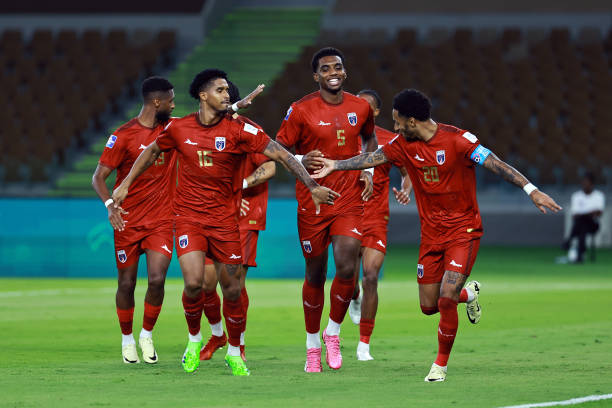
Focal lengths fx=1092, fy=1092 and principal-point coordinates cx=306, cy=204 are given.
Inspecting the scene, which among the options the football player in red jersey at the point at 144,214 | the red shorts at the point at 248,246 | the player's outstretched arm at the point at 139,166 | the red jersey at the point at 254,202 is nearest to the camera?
the player's outstretched arm at the point at 139,166

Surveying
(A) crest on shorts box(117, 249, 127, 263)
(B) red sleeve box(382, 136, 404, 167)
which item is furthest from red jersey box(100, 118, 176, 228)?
(B) red sleeve box(382, 136, 404, 167)

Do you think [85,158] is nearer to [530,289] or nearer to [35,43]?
[35,43]

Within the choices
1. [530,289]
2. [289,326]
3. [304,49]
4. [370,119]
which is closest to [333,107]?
[370,119]

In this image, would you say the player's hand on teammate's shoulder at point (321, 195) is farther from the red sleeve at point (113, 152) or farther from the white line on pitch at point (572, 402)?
the white line on pitch at point (572, 402)

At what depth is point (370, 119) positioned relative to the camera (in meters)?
9.58

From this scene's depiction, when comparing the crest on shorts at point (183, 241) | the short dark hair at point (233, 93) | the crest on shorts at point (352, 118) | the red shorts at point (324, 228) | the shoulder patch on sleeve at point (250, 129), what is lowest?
the crest on shorts at point (183, 241)

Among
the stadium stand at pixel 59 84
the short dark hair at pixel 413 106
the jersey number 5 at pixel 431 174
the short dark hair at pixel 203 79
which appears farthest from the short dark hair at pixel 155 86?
the stadium stand at pixel 59 84

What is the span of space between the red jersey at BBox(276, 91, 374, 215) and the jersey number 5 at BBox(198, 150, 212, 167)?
84 centimetres

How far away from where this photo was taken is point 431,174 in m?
8.62

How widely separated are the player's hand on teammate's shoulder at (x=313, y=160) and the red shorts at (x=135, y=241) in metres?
1.52

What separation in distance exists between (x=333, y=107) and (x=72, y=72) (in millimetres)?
22914

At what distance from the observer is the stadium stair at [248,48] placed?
1216 inches

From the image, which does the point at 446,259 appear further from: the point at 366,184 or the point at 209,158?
the point at 209,158

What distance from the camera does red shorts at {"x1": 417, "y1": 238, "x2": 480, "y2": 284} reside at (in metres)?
8.48
